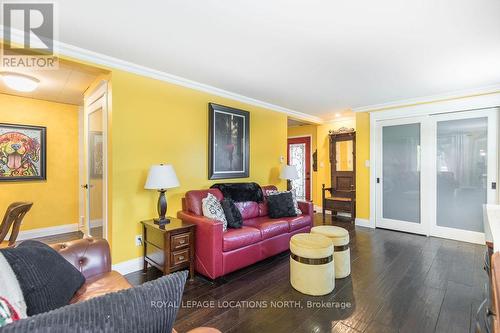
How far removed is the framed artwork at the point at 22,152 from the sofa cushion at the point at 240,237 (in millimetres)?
3786

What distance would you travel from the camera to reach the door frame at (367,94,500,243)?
3.81 meters

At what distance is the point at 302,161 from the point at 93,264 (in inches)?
234

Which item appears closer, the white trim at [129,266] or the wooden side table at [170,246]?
the wooden side table at [170,246]

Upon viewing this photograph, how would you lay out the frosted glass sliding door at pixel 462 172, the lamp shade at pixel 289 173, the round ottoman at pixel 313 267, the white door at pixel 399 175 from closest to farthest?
the round ottoman at pixel 313 267 → the frosted glass sliding door at pixel 462 172 → the white door at pixel 399 175 → the lamp shade at pixel 289 173

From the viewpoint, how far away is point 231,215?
120 inches

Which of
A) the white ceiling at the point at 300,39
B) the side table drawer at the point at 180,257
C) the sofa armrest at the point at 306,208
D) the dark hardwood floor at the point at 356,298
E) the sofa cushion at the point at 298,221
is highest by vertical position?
the white ceiling at the point at 300,39

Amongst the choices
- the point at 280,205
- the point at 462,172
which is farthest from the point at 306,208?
the point at 462,172

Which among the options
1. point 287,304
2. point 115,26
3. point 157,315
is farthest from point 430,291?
point 115,26

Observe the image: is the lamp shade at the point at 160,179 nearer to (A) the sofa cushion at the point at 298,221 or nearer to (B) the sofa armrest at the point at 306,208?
(A) the sofa cushion at the point at 298,221

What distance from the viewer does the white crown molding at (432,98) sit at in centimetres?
377

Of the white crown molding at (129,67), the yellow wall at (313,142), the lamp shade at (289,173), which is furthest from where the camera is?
the yellow wall at (313,142)

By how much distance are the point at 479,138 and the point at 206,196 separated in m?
4.43

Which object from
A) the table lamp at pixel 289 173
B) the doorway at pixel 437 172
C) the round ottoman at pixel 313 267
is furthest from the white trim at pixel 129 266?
the doorway at pixel 437 172

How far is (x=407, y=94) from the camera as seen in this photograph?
13.6 ft
